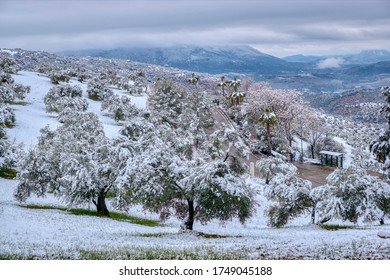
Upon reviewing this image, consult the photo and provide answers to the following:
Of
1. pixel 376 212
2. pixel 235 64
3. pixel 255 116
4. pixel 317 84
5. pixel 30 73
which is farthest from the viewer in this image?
pixel 30 73

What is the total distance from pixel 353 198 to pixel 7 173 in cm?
3039

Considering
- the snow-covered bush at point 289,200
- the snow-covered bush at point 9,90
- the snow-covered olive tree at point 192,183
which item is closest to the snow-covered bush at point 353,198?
the snow-covered bush at point 289,200

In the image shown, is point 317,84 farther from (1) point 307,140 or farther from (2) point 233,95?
(2) point 233,95

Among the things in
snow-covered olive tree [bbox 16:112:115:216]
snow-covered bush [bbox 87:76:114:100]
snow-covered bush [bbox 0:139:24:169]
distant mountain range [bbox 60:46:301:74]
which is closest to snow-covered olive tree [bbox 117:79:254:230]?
snow-covered olive tree [bbox 16:112:115:216]

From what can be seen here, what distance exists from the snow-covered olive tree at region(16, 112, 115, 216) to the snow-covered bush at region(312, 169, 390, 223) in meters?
12.5

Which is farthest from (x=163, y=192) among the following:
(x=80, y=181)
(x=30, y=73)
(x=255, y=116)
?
(x=30, y=73)

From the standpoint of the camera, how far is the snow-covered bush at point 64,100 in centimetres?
5709

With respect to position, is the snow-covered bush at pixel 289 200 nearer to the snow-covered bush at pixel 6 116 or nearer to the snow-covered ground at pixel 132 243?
the snow-covered ground at pixel 132 243

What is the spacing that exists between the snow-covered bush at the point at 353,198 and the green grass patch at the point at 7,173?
26.9 meters

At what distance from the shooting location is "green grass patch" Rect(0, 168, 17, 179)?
37688 mm

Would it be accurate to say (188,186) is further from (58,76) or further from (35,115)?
(58,76)

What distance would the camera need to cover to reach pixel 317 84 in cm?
3284

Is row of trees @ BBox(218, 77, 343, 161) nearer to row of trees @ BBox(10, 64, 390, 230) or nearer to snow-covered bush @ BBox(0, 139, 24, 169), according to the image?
row of trees @ BBox(10, 64, 390, 230)

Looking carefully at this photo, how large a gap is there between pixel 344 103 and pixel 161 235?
22.0 meters
